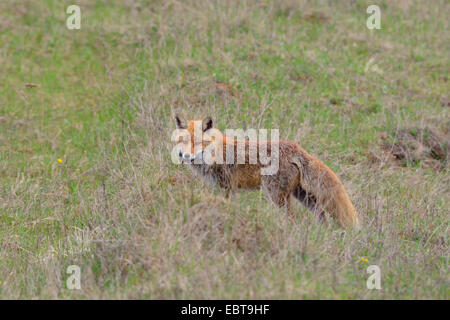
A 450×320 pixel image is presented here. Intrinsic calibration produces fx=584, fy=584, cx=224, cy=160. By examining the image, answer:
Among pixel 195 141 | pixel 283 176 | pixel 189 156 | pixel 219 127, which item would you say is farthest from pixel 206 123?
pixel 219 127

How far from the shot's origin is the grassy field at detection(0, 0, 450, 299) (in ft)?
19.6

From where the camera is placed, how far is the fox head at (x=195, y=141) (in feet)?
21.7

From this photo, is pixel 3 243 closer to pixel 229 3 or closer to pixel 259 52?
pixel 259 52

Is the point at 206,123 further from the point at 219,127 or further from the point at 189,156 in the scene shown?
the point at 219,127

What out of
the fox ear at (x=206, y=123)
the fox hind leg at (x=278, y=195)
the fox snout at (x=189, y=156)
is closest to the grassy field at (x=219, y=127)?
the fox hind leg at (x=278, y=195)

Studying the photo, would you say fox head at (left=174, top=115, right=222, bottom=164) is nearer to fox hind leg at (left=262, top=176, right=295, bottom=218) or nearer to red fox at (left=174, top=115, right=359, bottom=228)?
red fox at (left=174, top=115, right=359, bottom=228)

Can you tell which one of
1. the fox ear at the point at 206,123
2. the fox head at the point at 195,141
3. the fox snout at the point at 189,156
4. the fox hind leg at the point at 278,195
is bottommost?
the fox hind leg at the point at 278,195

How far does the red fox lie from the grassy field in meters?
0.20

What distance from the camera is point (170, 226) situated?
614 cm

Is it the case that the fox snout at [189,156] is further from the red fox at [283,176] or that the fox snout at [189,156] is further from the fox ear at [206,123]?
the fox ear at [206,123]

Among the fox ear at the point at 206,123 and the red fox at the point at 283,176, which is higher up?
the fox ear at the point at 206,123

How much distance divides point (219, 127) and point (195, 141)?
296 cm

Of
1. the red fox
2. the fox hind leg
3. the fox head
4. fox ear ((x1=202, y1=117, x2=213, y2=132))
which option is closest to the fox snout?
the fox head

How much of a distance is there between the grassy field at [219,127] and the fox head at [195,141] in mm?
433
